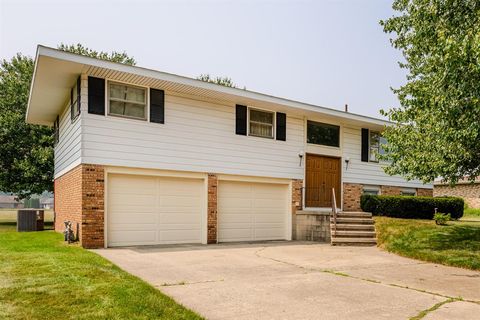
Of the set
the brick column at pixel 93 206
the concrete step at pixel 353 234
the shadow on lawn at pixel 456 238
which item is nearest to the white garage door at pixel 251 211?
the concrete step at pixel 353 234

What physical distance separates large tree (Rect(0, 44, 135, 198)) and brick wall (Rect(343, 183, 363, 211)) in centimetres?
1479

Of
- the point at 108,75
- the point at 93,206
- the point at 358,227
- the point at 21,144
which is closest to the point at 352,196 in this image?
the point at 358,227

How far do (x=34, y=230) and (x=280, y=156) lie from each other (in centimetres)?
1050

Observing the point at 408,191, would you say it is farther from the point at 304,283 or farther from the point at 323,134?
the point at 304,283

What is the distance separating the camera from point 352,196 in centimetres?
1591

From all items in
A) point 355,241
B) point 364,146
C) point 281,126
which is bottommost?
point 355,241

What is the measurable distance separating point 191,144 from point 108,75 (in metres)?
3.11

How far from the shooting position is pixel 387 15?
412 inches

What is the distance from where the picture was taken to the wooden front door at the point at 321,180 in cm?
1491

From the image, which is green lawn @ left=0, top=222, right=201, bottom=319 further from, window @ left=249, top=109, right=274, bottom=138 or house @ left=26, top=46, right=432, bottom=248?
window @ left=249, top=109, right=274, bottom=138

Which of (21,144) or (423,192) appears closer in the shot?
(423,192)

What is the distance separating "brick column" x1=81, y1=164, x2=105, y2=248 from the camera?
32.9 ft

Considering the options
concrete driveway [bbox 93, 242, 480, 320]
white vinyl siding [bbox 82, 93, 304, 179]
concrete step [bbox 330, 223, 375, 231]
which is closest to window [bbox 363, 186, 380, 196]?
white vinyl siding [bbox 82, 93, 304, 179]

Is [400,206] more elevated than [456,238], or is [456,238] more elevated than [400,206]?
[400,206]
